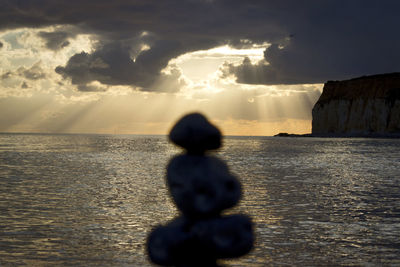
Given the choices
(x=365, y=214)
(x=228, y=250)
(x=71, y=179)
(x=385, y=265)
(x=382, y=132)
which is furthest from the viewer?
(x=382, y=132)

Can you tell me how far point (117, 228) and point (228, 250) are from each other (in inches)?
514

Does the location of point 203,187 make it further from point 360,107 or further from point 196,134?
point 360,107

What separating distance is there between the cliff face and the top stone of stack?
16681 centimetres

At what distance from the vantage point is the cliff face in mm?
164125

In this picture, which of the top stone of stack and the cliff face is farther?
the cliff face

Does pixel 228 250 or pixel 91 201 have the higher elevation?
pixel 228 250

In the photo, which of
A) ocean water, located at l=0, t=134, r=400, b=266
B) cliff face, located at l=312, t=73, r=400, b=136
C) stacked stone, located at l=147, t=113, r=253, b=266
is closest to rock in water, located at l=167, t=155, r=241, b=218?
stacked stone, located at l=147, t=113, r=253, b=266

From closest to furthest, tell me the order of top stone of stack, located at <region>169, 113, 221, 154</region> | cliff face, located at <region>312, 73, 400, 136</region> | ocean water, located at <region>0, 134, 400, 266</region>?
top stone of stack, located at <region>169, 113, 221, 154</region> < ocean water, located at <region>0, 134, 400, 266</region> < cliff face, located at <region>312, 73, 400, 136</region>

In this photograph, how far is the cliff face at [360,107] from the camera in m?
164

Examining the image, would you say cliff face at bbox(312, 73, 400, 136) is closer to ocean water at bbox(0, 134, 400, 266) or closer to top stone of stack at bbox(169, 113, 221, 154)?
ocean water at bbox(0, 134, 400, 266)

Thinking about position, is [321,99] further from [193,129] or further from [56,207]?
[193,129]

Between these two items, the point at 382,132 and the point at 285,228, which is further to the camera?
the point at 382,132

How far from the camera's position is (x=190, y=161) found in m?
5.22

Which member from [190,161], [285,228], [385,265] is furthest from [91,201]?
[190,161]
